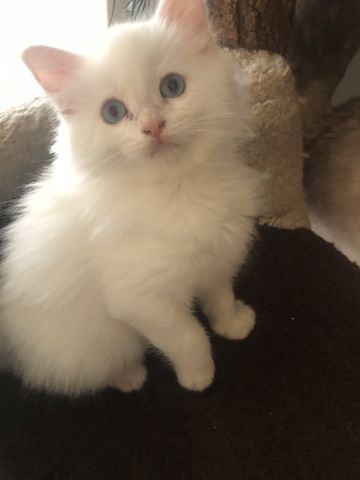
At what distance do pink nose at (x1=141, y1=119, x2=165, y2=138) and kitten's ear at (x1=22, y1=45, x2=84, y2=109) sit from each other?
0.16 meters

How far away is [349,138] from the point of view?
128 cm

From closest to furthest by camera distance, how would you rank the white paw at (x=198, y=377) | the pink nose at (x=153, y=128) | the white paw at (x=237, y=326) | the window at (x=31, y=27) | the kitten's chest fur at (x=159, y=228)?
the pink nose at (x=153, y=128)
the kitten's chest fur at (x=159, y=228)
the white paw at (x=198, y=377)
the white paw at (x=237, y=326)
the window at (x=31, y=27)

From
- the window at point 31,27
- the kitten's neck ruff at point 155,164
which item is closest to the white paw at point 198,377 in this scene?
the kitten's neck ruff at point 155,164

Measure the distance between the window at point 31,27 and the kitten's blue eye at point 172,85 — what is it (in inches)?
27.5

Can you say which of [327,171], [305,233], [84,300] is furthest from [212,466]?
[327,171]

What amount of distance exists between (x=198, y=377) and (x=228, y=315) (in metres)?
0.17

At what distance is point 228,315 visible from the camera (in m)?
1.01

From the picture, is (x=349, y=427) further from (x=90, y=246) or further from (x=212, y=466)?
(x=90, y=246)

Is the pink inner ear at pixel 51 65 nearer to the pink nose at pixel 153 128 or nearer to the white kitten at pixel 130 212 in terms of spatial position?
the white kitten at pixel 130 212

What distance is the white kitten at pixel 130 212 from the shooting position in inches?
25.7

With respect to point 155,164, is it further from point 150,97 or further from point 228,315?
point 228,315

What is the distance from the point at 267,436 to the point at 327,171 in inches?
30.2

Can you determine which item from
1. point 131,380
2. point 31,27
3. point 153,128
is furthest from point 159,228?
point 31,27

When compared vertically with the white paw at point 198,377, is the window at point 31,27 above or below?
above
